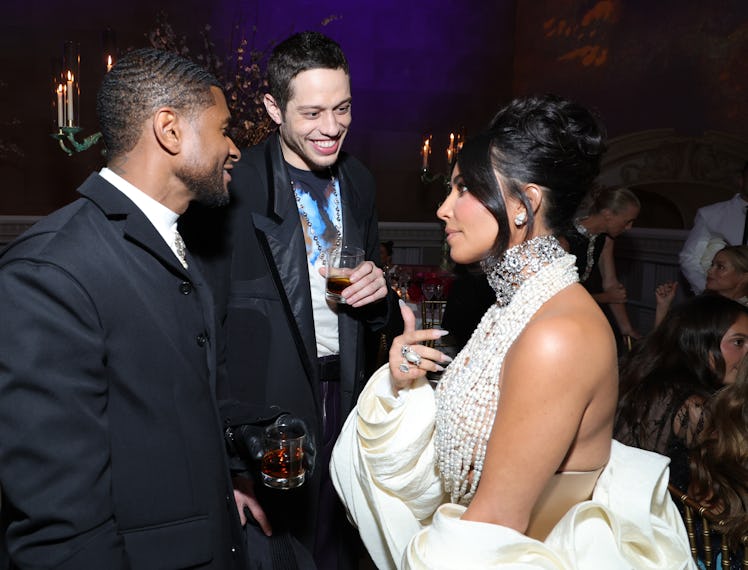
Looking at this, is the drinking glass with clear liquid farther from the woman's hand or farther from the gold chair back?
the gold chair back

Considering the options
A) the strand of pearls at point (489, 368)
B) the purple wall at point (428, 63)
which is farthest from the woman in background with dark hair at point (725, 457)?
the purple wall at point (428, 63)

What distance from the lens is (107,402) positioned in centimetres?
134

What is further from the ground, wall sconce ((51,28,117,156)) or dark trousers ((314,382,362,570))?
wall sconce ((51,28,117,156))

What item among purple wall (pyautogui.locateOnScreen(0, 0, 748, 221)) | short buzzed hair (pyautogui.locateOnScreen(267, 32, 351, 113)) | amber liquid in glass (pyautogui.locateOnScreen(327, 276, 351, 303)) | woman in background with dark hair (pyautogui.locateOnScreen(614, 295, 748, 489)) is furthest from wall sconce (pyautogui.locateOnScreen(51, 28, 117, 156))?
purple wall (pyautogui.locateOnScreen(0, 0, 748, 221))

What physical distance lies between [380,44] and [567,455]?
7.58m

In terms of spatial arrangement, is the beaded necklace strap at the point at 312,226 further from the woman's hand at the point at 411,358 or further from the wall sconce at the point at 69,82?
the wall sconce at the point at 69,82

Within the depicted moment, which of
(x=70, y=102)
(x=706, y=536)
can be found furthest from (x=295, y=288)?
(x=70, y=102)

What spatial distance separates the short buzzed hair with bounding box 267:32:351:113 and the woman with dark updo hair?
83cm

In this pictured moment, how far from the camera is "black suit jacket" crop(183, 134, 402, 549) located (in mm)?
2164

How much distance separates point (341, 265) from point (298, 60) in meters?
0.67

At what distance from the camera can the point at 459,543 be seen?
4.24 ft

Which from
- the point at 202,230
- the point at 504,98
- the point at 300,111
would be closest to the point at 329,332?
the point at 202,230

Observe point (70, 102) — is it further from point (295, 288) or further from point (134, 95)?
point (134, 95)

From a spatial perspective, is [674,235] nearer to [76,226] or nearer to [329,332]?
[329,332]
